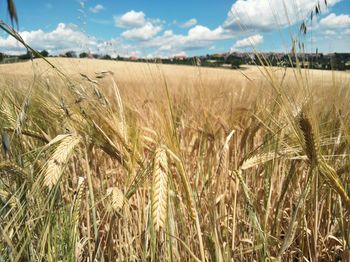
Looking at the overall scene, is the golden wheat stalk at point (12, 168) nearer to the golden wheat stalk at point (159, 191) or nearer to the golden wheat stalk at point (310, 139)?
the golden wheat stalk at point (159, 191)

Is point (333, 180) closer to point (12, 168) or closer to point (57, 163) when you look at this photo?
point (57, 163)

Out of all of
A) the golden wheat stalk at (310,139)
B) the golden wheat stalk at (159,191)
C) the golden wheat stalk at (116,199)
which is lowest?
the golden wheat stalk at (116,199)

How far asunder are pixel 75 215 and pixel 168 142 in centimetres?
30

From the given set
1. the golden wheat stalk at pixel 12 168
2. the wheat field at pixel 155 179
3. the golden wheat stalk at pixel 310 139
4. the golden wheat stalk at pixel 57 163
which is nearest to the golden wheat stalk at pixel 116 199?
the wheat field at pixel 155 179

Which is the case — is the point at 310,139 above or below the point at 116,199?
above

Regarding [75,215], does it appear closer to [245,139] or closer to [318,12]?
[245,139]

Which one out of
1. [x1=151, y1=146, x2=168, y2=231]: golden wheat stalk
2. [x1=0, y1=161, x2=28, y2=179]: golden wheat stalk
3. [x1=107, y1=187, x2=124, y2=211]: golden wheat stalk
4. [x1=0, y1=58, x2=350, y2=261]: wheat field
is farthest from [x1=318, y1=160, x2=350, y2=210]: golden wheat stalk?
[x1=0, y1=161, x2=28, y2=179]: golden wheat stalk

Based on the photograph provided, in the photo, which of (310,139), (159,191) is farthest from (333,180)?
(159,191)

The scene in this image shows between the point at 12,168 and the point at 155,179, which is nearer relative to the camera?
the point at 155,179

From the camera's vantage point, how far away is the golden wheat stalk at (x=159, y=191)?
645mm

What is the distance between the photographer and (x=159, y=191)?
0.68 metres

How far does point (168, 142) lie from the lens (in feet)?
2.84

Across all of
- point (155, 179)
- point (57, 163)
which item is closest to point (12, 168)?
point (57, 163)

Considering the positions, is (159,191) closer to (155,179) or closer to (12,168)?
(155,179)
